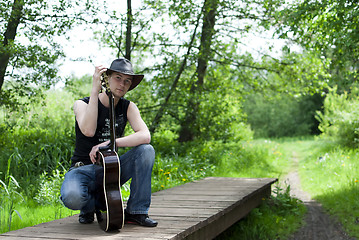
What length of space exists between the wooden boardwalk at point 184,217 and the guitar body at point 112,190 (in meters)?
0.11

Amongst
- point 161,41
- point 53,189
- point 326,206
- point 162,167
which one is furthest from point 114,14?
point 326,206

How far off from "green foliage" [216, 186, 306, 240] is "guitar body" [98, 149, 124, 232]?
2.67 metres

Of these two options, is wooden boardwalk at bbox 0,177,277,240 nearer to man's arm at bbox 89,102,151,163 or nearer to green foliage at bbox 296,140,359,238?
man's arm at bbox 89,102,151,163

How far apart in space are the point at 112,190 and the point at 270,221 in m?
3.34

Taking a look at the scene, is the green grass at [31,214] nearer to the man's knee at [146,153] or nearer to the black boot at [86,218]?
the black boot at [86,218]

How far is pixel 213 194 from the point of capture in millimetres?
4867

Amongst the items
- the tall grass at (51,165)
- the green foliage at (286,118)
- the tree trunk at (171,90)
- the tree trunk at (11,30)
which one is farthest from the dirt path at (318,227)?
the green foliage at (286,118)

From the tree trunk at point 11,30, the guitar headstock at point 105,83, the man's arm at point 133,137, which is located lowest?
the man's arm at point 133,137

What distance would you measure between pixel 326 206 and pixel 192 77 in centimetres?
483

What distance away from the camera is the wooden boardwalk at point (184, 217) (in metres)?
2.81

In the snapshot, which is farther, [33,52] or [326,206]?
[33,52]

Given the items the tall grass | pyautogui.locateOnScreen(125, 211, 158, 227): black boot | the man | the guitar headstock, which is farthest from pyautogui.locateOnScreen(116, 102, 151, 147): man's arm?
the tall grass

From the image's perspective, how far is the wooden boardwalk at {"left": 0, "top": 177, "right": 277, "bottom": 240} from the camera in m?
2.81

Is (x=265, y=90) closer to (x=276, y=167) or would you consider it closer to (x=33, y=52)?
(x=276, y=167)
